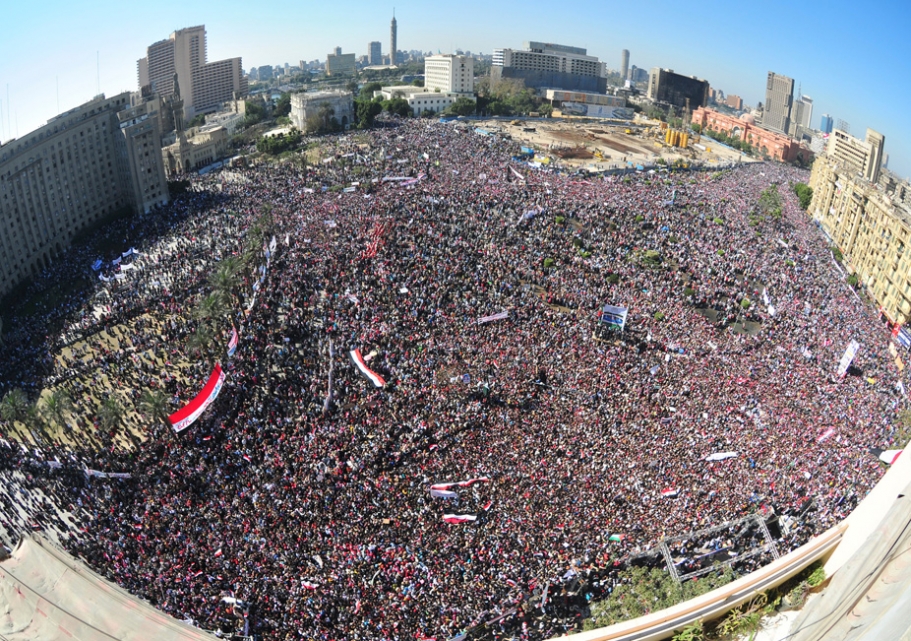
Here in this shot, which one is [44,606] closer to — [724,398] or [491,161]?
[724,398]

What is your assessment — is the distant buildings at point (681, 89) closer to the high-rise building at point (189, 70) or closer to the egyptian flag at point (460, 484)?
the high-rise building at point (189, 70)

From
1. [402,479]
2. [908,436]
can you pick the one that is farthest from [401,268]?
[908,436]

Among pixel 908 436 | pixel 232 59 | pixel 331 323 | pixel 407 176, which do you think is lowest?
pixel 908 436

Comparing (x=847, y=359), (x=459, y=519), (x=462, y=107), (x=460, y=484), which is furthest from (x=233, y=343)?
(x=462, y=107)

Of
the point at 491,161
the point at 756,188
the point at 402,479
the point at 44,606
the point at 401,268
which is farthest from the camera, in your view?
the point at 756,188

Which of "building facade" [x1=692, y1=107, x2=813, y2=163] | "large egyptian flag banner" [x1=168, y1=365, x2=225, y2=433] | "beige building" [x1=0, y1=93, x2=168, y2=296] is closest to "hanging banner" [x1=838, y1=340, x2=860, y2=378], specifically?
"large egyptian flag banner" [x1=168, y1=365, x2=225, y2=433]
